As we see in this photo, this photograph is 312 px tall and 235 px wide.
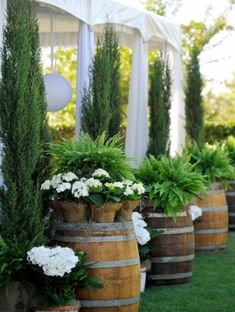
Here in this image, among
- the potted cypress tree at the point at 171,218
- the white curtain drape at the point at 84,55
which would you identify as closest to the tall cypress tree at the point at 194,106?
the white curtain drape at the point at 84,55

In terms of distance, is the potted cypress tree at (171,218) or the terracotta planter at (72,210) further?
the potted cypress tree at (171,218)

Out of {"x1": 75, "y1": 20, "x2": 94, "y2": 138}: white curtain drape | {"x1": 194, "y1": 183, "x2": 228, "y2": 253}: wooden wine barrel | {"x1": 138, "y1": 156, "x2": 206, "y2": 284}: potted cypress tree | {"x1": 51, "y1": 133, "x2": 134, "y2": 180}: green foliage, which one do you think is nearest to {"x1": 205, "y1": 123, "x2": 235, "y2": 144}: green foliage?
{"x1": 194, "y1": 183, "x2": 228, "y2": 253}: wooden wine barrel

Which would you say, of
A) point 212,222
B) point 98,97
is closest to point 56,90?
point 98,97

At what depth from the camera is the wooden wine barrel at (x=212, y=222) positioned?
9.21 m

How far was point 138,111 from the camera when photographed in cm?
1040

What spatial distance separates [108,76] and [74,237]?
269cm

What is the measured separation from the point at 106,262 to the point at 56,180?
74cm

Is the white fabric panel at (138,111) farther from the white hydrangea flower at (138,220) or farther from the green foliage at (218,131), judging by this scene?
the green foliage at (218,131)

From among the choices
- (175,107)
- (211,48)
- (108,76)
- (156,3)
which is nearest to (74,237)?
(108,76)

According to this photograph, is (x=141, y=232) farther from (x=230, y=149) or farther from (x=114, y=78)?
(x=230, y=149)

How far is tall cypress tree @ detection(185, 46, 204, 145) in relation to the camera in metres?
11.8

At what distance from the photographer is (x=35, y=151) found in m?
5.82

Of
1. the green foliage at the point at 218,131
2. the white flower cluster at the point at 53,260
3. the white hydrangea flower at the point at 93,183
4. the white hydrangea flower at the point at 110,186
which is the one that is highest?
the white hydrangea flower at the point at 93,183

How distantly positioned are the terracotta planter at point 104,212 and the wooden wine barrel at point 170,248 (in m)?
1.56
